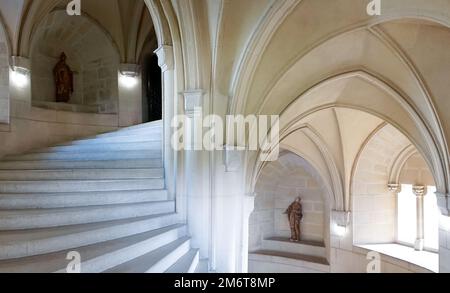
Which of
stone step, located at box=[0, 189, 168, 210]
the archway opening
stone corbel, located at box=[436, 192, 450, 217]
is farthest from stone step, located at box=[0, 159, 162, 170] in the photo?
the archway opening

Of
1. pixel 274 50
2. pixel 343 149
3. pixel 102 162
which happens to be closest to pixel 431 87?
pixel 274 50

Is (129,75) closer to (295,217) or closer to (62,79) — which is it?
(62,79)

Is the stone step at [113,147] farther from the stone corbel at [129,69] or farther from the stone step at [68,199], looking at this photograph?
the stone corbel at [129,69]

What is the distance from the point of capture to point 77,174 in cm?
371

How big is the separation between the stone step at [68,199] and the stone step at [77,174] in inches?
13.5

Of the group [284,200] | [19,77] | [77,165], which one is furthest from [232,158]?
[284,200]

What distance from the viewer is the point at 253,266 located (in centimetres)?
809

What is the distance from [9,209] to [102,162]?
4.60 feet

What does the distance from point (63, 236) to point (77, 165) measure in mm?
1757

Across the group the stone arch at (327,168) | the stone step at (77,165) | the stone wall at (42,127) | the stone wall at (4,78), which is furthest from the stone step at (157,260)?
the stone arch at (327,168)

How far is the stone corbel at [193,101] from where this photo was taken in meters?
3.74

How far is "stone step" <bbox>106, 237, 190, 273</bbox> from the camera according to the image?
2.49 metres

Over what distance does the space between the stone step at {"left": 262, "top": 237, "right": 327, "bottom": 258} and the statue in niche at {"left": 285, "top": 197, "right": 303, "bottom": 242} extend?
179 mm

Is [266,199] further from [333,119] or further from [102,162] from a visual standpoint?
[102,162]
